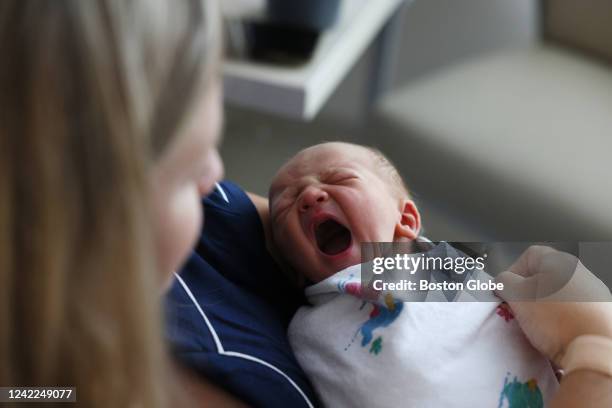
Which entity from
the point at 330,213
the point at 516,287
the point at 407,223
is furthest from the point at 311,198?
the point at 516,287

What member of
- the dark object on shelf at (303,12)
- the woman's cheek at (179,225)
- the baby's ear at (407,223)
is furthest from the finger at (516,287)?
the dark object on shelf at (303,12)

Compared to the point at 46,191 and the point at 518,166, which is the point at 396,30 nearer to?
the point at 518,166

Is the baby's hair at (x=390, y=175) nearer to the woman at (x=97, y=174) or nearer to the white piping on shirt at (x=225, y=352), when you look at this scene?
the white piping on shirt at (x=225, y=352)

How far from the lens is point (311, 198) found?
2.78 ft

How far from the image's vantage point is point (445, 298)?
0.76 m

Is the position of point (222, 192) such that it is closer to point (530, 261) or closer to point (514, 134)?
point (530, 261)

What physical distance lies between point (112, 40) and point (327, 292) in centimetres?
50

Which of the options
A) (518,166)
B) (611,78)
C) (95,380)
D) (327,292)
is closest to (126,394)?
(95,380)

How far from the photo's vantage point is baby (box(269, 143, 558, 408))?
27.4 inches

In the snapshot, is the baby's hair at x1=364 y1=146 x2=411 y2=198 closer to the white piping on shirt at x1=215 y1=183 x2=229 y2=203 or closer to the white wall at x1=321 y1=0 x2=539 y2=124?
the white piping on shirt at x1=215 y1=183 x2=229 y2=203

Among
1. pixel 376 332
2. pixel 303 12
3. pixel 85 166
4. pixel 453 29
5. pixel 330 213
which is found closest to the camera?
pixel 85 166

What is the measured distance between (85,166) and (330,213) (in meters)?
0.51

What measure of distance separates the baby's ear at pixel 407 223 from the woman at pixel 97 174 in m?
0.49

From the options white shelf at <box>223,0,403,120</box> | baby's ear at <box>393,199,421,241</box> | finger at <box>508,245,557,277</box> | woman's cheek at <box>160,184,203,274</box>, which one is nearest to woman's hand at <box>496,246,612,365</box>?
finger at <box>508,245,557,277</box>
